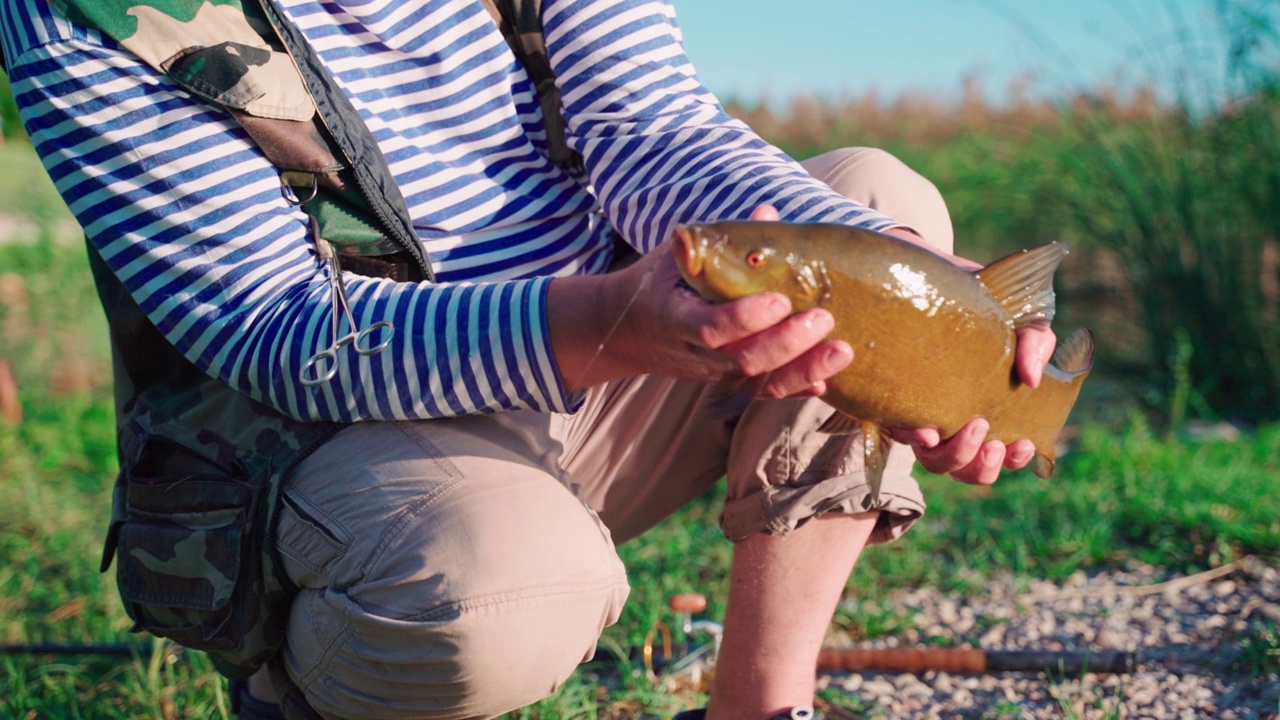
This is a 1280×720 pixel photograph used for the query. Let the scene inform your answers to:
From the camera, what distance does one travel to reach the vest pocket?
64.7 inches

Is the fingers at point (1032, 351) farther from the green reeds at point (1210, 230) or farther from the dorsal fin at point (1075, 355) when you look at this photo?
the green reeds at point (1210, 230)

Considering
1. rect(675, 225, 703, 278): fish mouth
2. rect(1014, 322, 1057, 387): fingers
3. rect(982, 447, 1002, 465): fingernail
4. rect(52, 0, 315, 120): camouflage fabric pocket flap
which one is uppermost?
rect(52, 0, 315, 120): camouflage fabric pocket flap

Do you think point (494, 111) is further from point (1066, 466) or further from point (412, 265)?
point (1066, 466)

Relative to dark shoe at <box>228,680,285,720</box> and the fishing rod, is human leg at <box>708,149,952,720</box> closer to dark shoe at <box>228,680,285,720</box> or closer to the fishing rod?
the fishing rod

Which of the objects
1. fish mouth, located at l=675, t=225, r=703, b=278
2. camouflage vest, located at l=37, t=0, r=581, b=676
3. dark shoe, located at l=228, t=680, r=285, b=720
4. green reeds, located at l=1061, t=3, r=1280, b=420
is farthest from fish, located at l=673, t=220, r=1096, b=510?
green reeds, located at l=1061, t=3, r=1280, b=420

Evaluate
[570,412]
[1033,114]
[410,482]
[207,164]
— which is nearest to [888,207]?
[570,412]

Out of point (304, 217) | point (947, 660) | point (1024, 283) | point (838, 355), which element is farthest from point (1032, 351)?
point (304, 217)

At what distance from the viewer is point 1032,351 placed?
1.70m

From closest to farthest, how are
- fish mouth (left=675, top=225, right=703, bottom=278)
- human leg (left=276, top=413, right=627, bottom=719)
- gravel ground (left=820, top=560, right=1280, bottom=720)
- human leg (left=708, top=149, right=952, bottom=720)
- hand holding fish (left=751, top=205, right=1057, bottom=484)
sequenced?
fish mouth (left=675, top=225, right=703, bottom=278), human leg (left=276, top=413, right=627, bottom=719), hand holding fish (left=751, top=205, right=1057, bottom=484), human leg (left=708, top=149, right=952, bottom=720), gravel ground (left=820, top=560, right=1280, bottom=720)

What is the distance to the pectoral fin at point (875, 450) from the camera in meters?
1.71

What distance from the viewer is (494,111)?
198cm

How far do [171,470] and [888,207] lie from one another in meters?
1.18

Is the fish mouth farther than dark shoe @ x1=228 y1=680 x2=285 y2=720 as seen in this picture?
No

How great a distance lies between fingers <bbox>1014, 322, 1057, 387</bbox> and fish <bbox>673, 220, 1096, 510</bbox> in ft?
0.03
